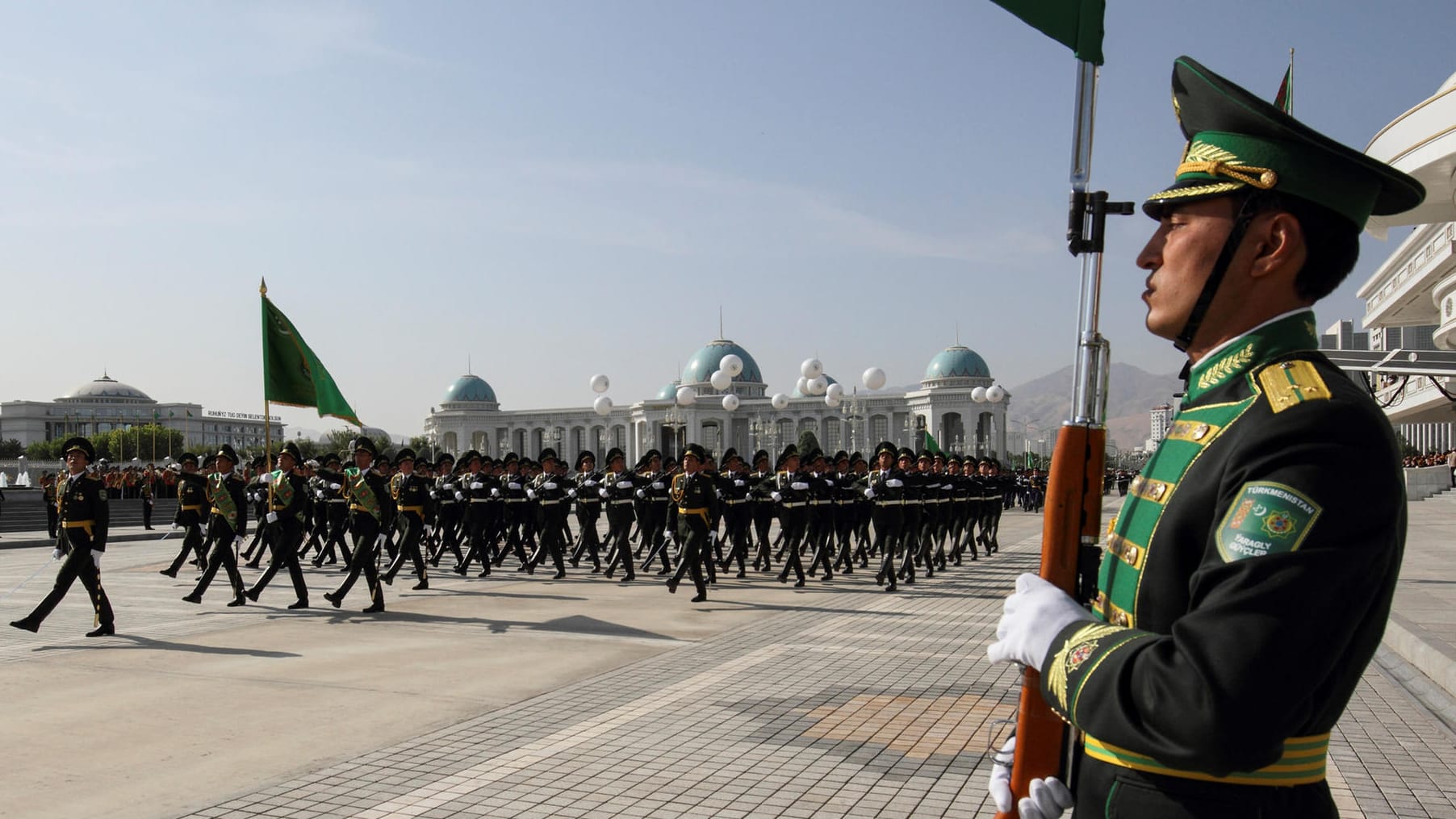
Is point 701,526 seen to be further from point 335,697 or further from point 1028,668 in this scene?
point 1028,668

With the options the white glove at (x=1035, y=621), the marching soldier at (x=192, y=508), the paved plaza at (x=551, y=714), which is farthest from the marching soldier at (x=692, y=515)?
the white glove at (x=1035, y=621)

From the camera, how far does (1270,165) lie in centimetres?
192

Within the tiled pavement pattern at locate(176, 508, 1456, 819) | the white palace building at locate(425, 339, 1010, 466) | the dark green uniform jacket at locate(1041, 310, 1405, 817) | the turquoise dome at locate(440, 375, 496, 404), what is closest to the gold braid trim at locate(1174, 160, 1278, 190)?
the dark green uniform jacket at locate(1041, 310, 1405, 817)

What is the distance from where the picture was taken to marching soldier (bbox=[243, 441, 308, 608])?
13.3 meters

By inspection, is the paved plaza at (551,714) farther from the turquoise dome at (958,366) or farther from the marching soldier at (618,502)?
the turquoise dome at (958,366)

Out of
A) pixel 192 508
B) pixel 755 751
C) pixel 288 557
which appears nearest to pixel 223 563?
pixel 288 557

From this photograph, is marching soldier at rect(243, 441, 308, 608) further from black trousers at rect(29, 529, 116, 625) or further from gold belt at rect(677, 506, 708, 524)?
gold belt at rect(677, 506, 708, 524)

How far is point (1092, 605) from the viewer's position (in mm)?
2168

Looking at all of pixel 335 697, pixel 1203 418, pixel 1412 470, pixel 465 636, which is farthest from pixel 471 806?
pixel 1412 470

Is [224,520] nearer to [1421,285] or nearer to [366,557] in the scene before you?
[366,557]

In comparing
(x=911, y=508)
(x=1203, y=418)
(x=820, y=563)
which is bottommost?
(x=820, y=563)

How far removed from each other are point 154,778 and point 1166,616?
578 centimetres

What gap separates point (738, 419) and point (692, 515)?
100 metres

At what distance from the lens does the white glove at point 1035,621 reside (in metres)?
1.90
